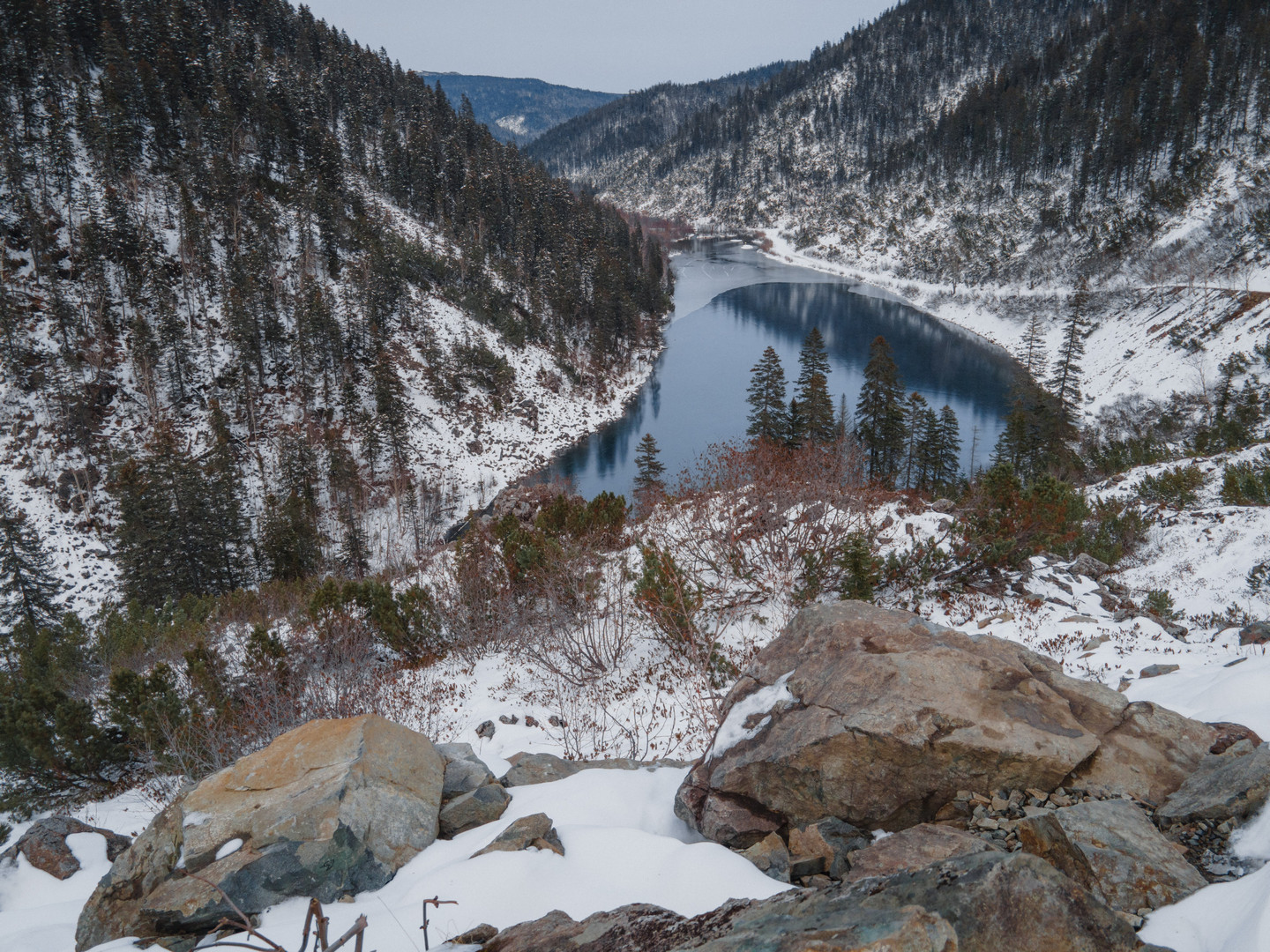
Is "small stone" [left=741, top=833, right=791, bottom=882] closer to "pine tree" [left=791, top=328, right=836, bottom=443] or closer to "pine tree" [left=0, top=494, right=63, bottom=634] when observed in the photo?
"pine tree" [left=791, top=328, right=836, bottom=443]

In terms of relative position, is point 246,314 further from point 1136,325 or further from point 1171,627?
point 1136,325

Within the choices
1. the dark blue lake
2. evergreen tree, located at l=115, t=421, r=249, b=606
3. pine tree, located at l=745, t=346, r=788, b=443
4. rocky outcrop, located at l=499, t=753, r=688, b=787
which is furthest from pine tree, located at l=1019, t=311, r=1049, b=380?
evergreen tree, located at l=115, t=421, r=249, b=606

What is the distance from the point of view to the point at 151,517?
118 feet

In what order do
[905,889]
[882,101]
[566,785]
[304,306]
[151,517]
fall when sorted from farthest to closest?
[882,101] → [304,306] → [151,517] → [566,785] → [905,889]

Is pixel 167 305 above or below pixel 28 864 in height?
above

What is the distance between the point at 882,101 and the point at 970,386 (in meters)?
133

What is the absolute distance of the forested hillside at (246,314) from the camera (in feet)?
141

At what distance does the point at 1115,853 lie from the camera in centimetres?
385

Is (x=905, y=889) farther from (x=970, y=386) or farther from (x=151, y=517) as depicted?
(x=970, y=386)

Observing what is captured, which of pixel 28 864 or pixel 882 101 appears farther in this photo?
pixel 882 101

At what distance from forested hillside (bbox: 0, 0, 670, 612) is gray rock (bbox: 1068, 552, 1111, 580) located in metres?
39.4

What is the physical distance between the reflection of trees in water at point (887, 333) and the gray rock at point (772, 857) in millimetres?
57761

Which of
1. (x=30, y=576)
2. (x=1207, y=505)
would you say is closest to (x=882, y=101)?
(x=1207, y=505)

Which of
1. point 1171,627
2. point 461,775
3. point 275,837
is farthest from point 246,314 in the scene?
point 1171,627
